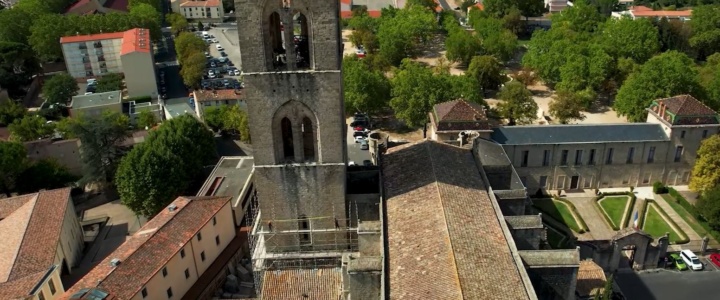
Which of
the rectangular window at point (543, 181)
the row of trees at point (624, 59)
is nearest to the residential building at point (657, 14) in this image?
the row of trees at point (624, 59)

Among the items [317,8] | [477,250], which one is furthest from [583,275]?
[317,8]

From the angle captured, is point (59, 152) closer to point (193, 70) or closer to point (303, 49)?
point (193, 70)

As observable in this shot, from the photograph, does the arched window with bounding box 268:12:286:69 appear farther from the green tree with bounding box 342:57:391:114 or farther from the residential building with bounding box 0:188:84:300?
the green tree with bounding box 342:57:391:114

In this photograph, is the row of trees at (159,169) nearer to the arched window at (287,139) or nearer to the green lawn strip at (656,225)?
the arched window at (287,139)

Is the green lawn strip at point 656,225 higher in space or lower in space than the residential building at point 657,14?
lower

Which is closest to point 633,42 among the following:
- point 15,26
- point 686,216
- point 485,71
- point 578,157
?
point 485,71

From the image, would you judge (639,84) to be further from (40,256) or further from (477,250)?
(40,256)
